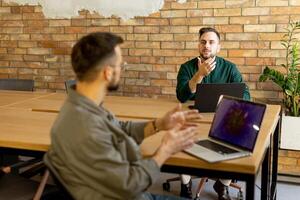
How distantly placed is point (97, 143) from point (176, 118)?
0.52 metres

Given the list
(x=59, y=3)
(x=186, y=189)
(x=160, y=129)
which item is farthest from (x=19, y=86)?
(x=160, y=129)

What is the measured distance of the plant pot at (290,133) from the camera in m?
3.04

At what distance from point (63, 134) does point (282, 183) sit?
2498 millimetres

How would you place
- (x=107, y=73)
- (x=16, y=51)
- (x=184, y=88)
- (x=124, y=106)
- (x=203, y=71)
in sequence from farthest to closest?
(x=16, y=51) → (x=184, y=88) → (x=124, y=106) → (x=203, y=71) → (x=107, y=73)

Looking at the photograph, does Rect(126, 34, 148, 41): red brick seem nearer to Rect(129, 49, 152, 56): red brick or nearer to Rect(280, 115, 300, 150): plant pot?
Rect(129, 49, 152, 56): red brick

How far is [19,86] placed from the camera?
3488mm

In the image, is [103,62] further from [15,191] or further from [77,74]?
[15,191]

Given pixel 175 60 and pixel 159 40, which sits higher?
pixel 159 40

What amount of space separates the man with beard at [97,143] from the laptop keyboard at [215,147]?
211mm

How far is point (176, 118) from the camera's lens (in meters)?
1.62

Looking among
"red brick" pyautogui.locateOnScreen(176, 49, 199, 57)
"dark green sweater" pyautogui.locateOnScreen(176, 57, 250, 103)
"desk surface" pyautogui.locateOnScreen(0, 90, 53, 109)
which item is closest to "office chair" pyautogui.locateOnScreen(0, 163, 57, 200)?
"desk surface" pyautogui.locateOnScreen(0, 90, 53, 109)

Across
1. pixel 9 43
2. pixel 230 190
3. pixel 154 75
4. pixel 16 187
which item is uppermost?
pixel 9 43

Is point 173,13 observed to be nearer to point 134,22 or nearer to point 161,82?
point 134,22

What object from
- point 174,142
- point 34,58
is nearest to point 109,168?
point 174,142
